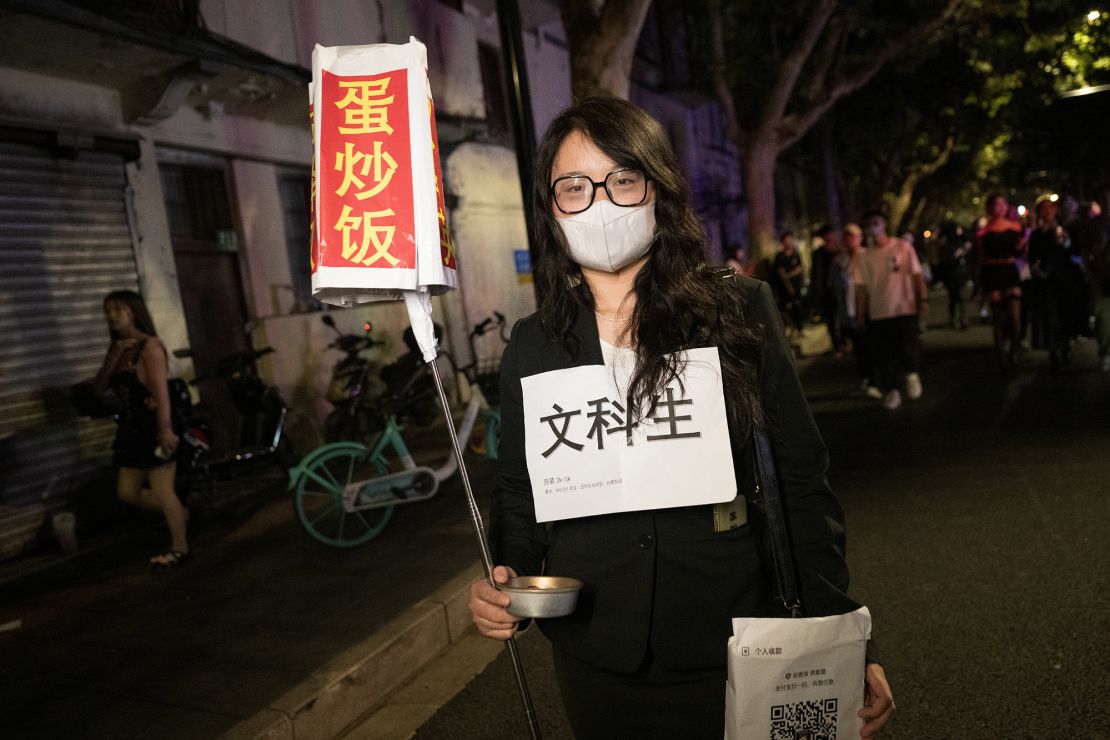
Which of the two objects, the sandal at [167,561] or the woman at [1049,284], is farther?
the woman at [1049,284]

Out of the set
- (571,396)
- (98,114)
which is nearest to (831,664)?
(571,396)

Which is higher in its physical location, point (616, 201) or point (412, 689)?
point (616, 201)

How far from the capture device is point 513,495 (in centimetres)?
192

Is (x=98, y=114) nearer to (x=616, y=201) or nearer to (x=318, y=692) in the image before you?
(x=318, y=692)

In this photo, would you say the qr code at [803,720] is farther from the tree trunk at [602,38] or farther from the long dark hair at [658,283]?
the tree trunk at [602,38]

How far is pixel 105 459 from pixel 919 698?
6943 millimetres

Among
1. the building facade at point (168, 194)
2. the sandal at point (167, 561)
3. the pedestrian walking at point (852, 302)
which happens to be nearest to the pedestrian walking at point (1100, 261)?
the pedestrian walking at point (852, 302)

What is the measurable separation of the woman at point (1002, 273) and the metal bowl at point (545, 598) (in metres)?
10.1

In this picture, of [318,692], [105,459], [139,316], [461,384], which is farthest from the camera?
[461,384]

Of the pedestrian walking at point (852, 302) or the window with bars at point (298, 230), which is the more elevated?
the window with bars at point (298, 230)

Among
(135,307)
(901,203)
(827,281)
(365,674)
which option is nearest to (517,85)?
(135,307)

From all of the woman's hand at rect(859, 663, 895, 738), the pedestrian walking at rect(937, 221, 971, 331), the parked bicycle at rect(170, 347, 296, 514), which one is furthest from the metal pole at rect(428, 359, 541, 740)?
the pedestrian walking at rect(937, 221, 971, 331)

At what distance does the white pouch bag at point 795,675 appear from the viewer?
4.89 feet

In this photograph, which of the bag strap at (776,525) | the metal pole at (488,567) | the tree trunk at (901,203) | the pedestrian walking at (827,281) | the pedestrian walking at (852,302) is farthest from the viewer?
the tree trunk at (901,203)
